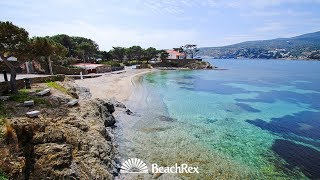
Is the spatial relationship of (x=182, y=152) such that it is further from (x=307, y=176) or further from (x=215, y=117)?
(x=215, y=117)

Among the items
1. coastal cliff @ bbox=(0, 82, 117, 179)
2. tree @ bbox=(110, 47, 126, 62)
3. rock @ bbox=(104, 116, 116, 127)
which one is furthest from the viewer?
tree @ bbox=(110, 47, 126, 62)

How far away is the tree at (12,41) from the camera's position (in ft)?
54.6

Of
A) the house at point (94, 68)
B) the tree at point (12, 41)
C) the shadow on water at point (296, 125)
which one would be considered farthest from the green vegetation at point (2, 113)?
the house at point (94, 68)

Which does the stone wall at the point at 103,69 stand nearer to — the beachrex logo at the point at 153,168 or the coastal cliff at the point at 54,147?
the coastal cliff at the point at 54,147

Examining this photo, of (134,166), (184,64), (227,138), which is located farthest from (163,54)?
(134,166)

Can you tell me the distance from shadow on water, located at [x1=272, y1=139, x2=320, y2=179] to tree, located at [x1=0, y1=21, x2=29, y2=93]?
2237 cm

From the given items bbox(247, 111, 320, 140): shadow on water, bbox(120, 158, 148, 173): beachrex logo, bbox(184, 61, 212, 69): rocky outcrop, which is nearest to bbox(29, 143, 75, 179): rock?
bbox(120, 158, 148, 173): beachrex logo

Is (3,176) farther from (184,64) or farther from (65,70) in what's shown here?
(184,64)

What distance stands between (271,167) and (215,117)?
12.1m

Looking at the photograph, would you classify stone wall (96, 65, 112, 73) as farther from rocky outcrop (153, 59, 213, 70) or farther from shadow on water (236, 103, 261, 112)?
shadow on water (236, 103, 261, 112)

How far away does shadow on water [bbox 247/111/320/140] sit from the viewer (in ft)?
72.4

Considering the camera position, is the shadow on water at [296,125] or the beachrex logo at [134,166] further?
the shadow on water at [296,125]

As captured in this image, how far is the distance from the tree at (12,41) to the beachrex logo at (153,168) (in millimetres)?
12103

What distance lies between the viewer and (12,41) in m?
17.6
